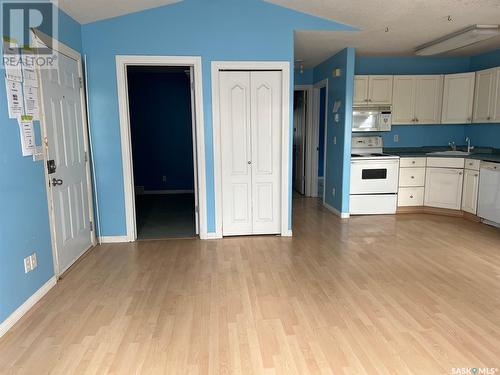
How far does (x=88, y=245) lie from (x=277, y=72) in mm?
3099

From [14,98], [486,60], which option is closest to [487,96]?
[486,60]

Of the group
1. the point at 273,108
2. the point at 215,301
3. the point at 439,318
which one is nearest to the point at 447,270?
the point at 439,318

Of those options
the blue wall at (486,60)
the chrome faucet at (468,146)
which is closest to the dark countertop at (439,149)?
the chrome faucet at (468,146)

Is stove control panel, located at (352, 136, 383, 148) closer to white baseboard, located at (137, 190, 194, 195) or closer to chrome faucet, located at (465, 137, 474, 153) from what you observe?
chrome faucet, located at (465, 137, 474, 153)

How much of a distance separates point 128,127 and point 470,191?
491 cm

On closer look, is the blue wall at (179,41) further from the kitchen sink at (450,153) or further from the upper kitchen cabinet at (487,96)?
the kitchen sink at (450,153)

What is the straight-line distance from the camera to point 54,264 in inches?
129

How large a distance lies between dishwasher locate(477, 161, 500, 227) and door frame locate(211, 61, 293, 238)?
109 inches

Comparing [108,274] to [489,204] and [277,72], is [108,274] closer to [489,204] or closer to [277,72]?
[277,72]

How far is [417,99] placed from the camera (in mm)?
5785

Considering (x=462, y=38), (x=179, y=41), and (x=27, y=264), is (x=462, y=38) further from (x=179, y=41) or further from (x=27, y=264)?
(x=27, y=264)

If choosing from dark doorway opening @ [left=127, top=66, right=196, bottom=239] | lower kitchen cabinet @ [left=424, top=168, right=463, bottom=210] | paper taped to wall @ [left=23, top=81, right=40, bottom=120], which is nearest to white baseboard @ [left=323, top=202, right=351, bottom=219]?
lower kitchen cabinet @ [left=424, top=168, right=463, bottom=210]

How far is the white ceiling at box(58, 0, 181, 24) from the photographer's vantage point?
3490 mm

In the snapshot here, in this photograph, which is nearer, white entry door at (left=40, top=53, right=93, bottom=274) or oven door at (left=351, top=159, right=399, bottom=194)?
white entry door at (left=40, top=53, right=93, bottom=274)
